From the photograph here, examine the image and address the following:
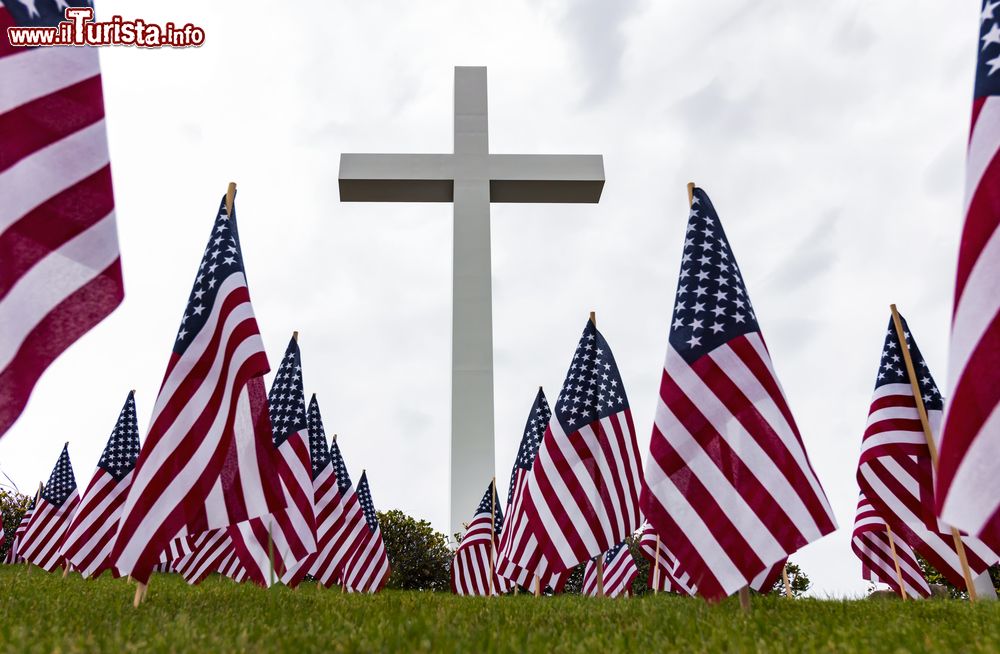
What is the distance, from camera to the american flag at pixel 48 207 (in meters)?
4.04

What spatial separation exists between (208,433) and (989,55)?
636cm

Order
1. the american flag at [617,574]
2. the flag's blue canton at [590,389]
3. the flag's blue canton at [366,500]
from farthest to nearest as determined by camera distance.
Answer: the flag's blue canton at [366,500], the american flag at [617,574], the flag's blue canton at [590,389]

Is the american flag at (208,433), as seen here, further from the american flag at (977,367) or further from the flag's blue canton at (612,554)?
the flag's blue canton at (612,554)

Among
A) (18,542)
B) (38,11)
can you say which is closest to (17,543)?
(18,542)

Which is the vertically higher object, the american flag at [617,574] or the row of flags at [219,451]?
the row of flags at [219,451]

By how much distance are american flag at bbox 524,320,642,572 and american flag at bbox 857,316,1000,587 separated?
3324 millimetres

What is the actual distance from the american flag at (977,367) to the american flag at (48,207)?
15.4 ft

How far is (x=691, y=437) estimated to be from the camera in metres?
6.57

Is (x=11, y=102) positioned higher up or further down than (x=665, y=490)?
higher up

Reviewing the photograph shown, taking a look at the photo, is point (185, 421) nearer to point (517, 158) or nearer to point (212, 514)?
point (212, 514)

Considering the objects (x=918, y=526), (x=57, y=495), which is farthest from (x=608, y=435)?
(x=57, y=495)

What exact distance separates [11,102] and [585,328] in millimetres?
8391

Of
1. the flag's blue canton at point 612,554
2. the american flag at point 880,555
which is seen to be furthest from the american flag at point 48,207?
the flag's blue canton at point 612,554

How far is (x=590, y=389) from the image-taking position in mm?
10562
